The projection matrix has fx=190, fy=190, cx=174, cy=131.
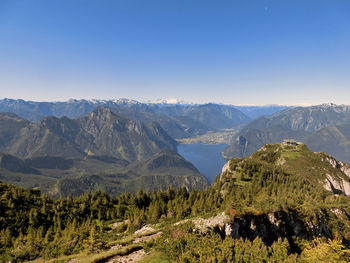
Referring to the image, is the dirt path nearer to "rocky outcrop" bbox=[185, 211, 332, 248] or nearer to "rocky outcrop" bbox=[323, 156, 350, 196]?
"rocky outcrop" bbox=[185, 211, 332, 248]

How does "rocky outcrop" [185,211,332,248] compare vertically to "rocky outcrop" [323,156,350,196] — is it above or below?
above

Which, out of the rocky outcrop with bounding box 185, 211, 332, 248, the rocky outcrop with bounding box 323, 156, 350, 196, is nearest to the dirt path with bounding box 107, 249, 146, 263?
the rocky outcrop with bounding box 185, 211, 332, 248

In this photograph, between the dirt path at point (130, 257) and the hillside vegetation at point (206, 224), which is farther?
the dirt path at point (130, 257)

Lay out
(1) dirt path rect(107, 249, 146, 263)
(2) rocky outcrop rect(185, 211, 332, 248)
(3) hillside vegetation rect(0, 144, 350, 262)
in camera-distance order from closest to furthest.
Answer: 1. (3) hillside vegetation rect(0, 144, 350, 262)
2. (1) dirt path rect(107, 249, 146, 263)
3. (2) rocky outcrop rect(185, 211, 332, 248)

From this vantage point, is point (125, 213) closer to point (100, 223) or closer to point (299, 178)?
point (100, 223)

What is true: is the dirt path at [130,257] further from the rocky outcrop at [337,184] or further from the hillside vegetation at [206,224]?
the rocky outcrop at [337,184]

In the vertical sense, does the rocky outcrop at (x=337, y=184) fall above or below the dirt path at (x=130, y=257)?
below

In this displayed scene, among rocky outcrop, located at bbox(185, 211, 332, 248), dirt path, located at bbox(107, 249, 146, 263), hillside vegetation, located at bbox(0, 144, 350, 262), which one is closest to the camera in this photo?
hillside vegetation, located at bbox(0, 144, 350, 262)

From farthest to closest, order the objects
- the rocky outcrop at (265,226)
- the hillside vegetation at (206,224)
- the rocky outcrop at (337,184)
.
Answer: the rocky outcrop at (337,184) → the rocky outcrop at (265,226) → the hillside vegetation at (206,224)

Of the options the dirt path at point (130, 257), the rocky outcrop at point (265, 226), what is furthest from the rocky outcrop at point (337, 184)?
the dirt path at point (130, 257)

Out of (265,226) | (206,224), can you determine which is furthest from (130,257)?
(265,226)

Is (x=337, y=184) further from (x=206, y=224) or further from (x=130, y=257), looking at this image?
(x=130, y=257)

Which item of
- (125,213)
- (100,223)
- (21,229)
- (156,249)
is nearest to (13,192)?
(21,229)

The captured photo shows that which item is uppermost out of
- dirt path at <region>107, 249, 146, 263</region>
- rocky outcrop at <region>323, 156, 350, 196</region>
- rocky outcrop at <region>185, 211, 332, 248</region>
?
dirt path at <region>107, 249, 146, 263</region>
